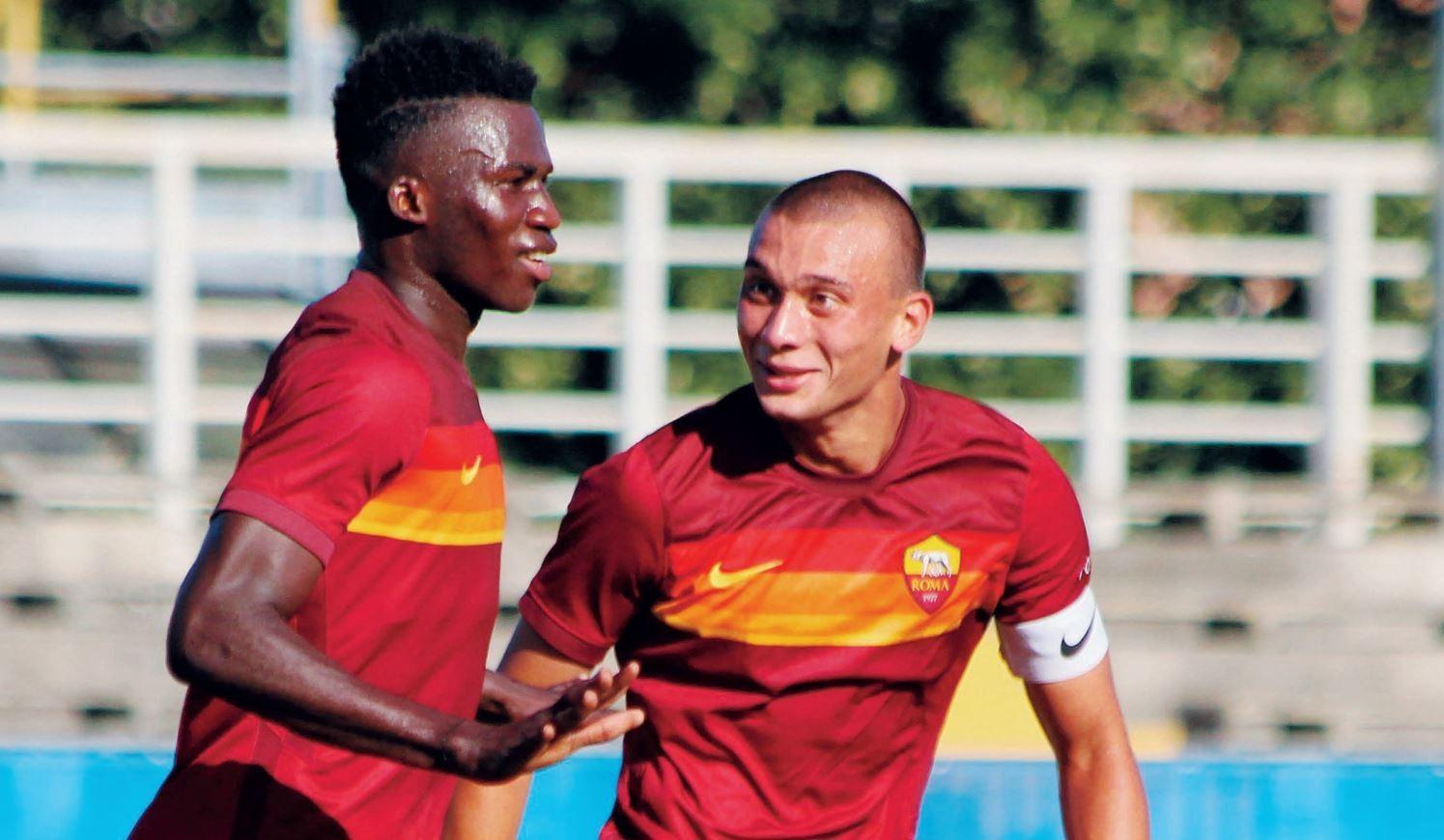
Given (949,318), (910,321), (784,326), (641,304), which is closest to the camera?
(784,326)

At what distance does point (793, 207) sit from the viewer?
3.57 m

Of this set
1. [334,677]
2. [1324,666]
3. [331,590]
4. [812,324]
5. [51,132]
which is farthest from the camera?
[51,132]

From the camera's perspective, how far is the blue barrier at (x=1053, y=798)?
5.18 m

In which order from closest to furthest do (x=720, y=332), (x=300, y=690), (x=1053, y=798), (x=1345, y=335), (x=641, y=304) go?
(x=300, y=690), (x=1053, y=798), (x=641, y=304), (x=1345, y=335), (x=720, y=332)

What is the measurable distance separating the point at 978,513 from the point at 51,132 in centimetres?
556

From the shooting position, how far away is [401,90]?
3.08 m

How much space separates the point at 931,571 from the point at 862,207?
611mm

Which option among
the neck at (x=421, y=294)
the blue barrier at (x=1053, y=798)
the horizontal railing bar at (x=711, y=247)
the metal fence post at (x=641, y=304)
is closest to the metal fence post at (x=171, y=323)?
the horizontal railing bar at (x=711, y=247)

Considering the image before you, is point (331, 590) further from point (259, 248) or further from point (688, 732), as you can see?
point (259, 248)

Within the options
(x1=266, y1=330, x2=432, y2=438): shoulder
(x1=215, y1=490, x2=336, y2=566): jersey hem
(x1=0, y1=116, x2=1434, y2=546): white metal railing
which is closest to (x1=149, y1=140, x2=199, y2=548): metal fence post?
(x1=0, y1=116, x2=1434, y2=546): white metal railing

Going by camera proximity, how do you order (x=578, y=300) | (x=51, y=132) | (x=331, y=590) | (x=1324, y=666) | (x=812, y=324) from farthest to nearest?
(x=578, y=300) → (x=51, y=132) → (x=1324, y=666) → (x=812, y=324) → (x=331, y=590)

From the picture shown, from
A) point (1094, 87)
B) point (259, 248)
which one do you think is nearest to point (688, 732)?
point (259, 248)

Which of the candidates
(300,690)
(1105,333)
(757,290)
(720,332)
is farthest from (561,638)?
(1105,333)

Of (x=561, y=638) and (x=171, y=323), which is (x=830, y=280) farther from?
(x=171, y=323)
